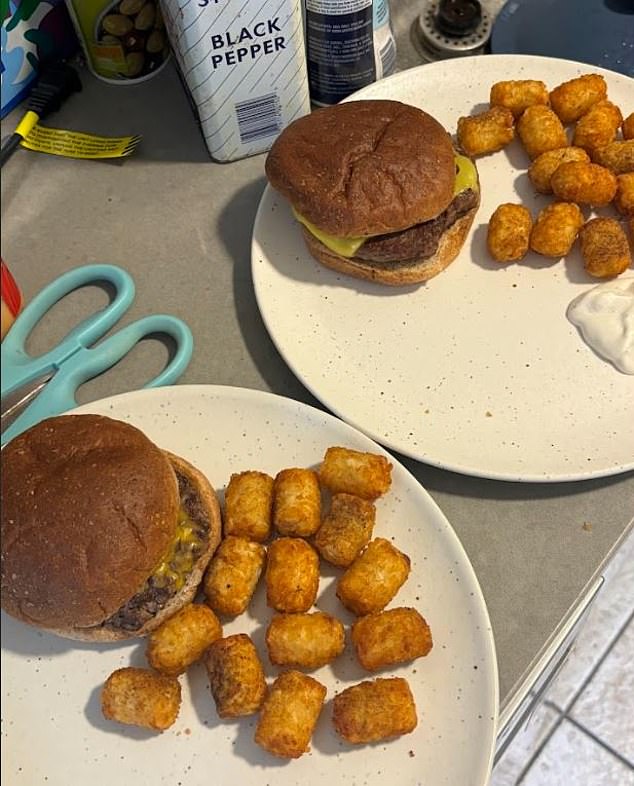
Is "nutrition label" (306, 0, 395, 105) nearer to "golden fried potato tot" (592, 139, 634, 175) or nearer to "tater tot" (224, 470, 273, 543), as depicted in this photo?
"golden fried potato tot" (592, 139, 634, 175)

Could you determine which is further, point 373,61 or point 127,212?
point 373,61

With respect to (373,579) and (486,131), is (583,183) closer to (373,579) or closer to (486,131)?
(486,131)

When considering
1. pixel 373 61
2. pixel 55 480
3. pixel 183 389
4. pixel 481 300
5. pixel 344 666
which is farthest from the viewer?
pixel 373 61

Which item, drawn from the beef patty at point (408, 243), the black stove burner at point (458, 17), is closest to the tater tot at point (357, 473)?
the beef patty at point (408, 243)

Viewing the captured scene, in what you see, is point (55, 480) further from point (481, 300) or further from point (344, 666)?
point (481, 300)

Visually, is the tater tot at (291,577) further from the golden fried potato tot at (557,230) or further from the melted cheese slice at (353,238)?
the golden fried potato tot at (557,230)

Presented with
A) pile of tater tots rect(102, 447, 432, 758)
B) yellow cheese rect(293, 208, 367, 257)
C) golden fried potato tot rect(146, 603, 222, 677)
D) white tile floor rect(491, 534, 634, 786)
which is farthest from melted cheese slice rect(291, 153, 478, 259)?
white tile floor rect(491, 534, 634, 786)

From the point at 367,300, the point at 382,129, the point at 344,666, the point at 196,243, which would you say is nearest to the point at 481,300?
the point at 367,300

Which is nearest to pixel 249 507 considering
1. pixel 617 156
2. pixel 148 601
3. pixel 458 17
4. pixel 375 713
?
pixel 148 601
